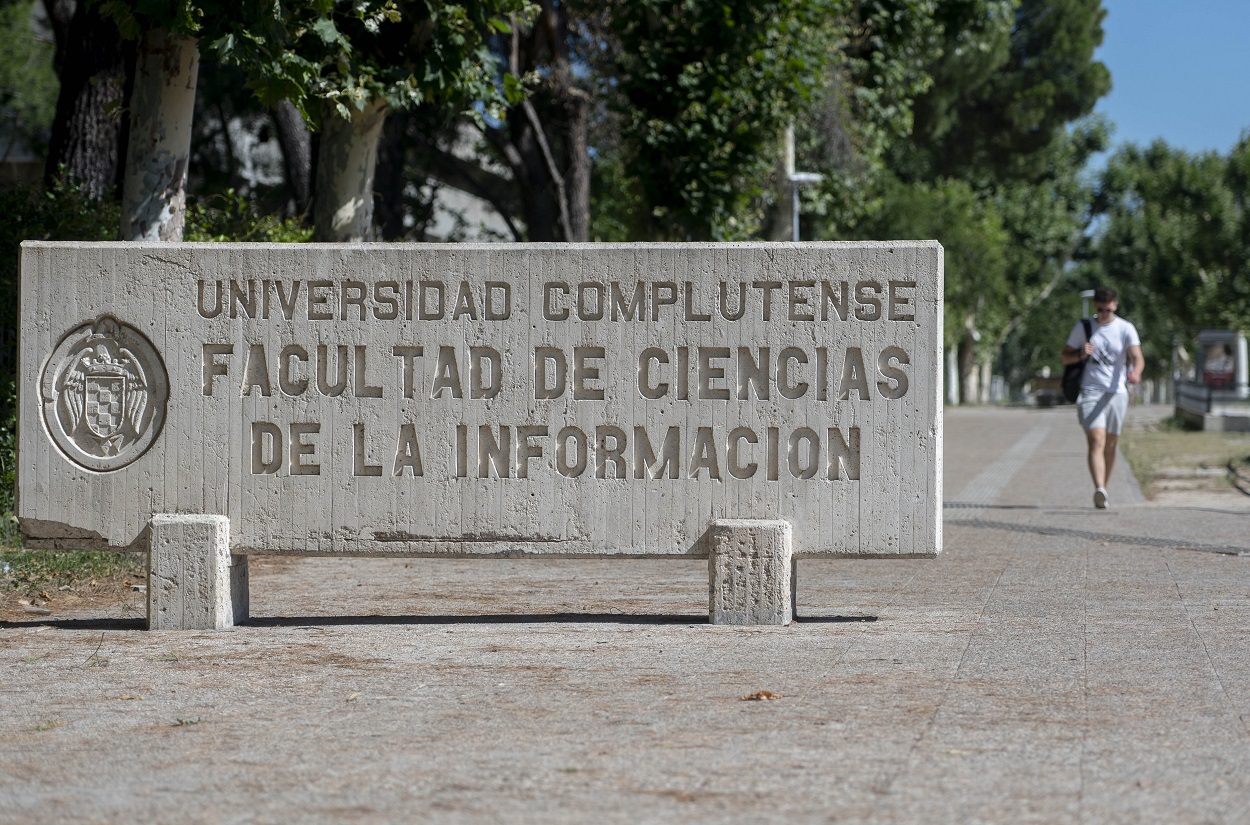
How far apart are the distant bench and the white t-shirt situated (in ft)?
21.2

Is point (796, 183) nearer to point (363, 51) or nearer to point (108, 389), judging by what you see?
point (363, 51)

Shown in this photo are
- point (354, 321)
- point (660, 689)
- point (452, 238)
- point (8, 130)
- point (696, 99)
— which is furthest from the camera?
point (8, 130)

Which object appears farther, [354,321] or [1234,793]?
[354,321]

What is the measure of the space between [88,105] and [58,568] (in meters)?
5.51

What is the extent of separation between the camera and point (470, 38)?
1273 centimetres

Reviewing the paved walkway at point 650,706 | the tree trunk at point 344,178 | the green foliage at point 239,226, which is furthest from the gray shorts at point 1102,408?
the green foliage at point 239,226

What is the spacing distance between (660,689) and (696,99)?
651 inches

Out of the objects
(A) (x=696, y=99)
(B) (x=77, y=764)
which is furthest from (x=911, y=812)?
(A) (x=696, y=99)

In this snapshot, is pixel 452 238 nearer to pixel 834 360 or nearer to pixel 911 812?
pixel 834 360

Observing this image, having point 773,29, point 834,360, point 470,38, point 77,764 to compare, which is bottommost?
point 77,764

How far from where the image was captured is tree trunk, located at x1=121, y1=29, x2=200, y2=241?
1077 centimetres

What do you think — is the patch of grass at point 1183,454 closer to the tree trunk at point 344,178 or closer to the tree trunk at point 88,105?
the tree trunk at point 344,178

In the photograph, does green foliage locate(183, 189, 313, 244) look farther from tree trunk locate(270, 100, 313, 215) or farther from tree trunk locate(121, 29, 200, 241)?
tree trunk locate(270, 100, 313, 215)

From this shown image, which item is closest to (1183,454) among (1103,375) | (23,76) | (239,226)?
(1103,375)
